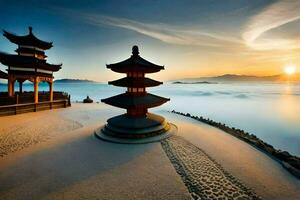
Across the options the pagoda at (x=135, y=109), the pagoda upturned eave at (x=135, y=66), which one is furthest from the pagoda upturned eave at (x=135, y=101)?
the pagoda upturned eave at (x=135, y=66)

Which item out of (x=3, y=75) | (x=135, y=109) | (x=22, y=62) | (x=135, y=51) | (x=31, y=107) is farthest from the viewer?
(x=3, y=75)

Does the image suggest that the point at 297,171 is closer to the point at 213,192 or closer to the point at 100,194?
the point at 213,192

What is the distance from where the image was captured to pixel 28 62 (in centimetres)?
1833

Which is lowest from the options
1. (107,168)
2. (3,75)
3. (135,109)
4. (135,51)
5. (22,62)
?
(107,168)

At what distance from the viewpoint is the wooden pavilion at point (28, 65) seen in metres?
17.8


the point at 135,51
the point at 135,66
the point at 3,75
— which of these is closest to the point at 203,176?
the point at 135,66

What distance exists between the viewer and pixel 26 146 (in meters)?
9.28

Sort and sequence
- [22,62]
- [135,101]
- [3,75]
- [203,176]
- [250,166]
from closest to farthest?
[203,176] → [250,166] → [135,101] → [22,62] → [3,75]

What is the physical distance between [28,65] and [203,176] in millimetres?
20198

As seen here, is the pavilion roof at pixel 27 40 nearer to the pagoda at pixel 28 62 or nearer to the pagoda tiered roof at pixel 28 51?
the pagoda at pixel 28 62

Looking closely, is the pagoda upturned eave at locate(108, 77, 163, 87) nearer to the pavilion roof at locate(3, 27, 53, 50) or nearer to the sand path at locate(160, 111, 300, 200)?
the sand path at locate(160, 111, 300, 200)

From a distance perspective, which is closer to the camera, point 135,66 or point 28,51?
point 135,66

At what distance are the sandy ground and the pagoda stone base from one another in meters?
0.71

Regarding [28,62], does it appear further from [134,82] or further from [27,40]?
[134,82]
